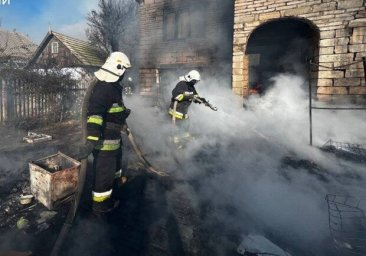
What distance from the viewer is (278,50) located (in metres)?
9.16

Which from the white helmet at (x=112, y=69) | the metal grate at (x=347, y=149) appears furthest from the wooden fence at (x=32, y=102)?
the metal grate at (x=347, y=149)

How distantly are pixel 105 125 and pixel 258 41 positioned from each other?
25.0 feet

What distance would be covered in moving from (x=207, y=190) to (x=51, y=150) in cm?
427

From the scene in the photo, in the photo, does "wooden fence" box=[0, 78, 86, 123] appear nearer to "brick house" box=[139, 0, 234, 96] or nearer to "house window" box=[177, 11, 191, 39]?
"brick house" box=[139, 0, 234, 96]

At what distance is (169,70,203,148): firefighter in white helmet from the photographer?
6.21 metres

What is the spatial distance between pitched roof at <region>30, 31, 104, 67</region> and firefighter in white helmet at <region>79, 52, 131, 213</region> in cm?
1942

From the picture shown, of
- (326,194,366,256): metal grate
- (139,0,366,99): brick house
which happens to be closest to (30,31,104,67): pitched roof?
(139,0,366,99): brick house

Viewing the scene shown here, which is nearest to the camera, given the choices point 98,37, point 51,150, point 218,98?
point 51,150

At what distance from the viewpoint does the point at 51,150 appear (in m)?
6.39

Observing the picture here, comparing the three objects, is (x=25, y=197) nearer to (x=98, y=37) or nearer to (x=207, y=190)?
(x=207, y=190)

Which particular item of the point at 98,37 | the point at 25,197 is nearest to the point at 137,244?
the point at 25,197

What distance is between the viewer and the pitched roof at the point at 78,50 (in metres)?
21.7

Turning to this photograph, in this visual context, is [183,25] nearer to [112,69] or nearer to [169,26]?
[169,26]

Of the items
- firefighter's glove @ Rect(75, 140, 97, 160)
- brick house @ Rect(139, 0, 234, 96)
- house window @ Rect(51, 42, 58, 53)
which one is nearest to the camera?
firefighter's glove @ Rect(75, 140, 97, 160)
